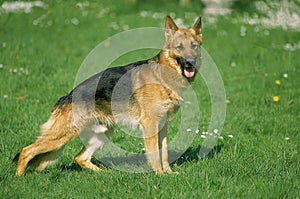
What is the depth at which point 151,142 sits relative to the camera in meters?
5.55

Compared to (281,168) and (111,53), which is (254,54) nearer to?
(111,53)

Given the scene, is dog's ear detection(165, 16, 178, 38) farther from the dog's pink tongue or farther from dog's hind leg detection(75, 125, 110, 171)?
dog's hind leg detection(75, 125, 110, 171)

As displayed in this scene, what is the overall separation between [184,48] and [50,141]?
6.26 ft

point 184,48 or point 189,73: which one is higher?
point 184,48

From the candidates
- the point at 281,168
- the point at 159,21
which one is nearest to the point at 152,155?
the point at 281,168

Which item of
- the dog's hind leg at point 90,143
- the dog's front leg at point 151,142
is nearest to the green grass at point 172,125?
the dog's hind leg at point 90,143

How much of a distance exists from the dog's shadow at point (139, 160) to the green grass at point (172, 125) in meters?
0.04

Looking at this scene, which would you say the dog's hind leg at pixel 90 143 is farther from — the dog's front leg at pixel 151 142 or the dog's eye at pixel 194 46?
the dog's eye at pixel 194 46

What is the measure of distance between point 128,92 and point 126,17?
9429 mm

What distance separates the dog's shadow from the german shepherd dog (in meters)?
0.18

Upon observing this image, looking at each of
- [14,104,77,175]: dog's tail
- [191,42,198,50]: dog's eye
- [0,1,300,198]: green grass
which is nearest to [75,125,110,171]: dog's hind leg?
[0,1,300,198]: green grass

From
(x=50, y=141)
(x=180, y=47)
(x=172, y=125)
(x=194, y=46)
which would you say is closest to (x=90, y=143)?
(x=50, y=141)

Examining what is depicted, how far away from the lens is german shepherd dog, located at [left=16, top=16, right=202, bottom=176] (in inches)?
211

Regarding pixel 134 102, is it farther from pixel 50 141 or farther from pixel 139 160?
pixel 50 141
